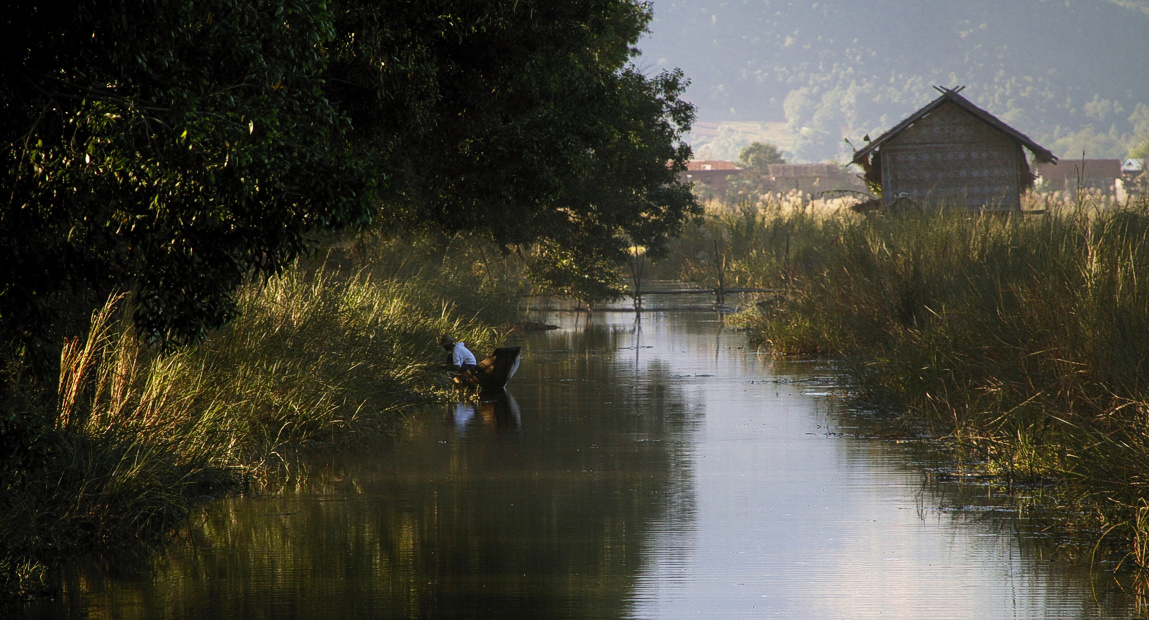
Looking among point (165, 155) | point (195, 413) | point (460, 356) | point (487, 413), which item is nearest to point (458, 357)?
point (460, 356)

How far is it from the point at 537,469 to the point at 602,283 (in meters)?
24.6

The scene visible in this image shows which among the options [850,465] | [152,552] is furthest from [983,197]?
[152,552]

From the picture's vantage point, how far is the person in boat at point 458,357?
58.9 feet

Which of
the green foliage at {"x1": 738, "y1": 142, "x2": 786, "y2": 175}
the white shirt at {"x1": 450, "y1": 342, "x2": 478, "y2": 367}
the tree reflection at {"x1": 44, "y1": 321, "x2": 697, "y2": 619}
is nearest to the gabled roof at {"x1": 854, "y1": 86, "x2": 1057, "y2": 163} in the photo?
the white shirt at {"x1": 450, "y1": 342, "x2": 478, "y2": 367}

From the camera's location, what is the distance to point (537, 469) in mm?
12359

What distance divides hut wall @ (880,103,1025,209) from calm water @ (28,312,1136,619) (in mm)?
17289

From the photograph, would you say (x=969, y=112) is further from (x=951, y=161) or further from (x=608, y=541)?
(x=608, y=541)

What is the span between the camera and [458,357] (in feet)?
59.3

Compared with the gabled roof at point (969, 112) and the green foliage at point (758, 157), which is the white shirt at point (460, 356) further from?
the green foliage at point (758, 157)

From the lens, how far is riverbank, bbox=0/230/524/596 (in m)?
8.92

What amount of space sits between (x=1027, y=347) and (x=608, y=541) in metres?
4.60

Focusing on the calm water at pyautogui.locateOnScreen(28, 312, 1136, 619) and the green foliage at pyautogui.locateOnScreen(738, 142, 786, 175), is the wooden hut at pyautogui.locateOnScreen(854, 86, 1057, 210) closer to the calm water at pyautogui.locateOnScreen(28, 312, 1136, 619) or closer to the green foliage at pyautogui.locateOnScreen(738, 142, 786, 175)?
the calm water at pyautogui.locateOnScreen(28, 312, 1136, 619)

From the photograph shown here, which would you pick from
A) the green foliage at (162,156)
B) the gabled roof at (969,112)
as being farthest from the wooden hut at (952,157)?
the green foliage at (162,156)

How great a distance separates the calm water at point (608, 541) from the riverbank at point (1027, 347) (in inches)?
24.8
